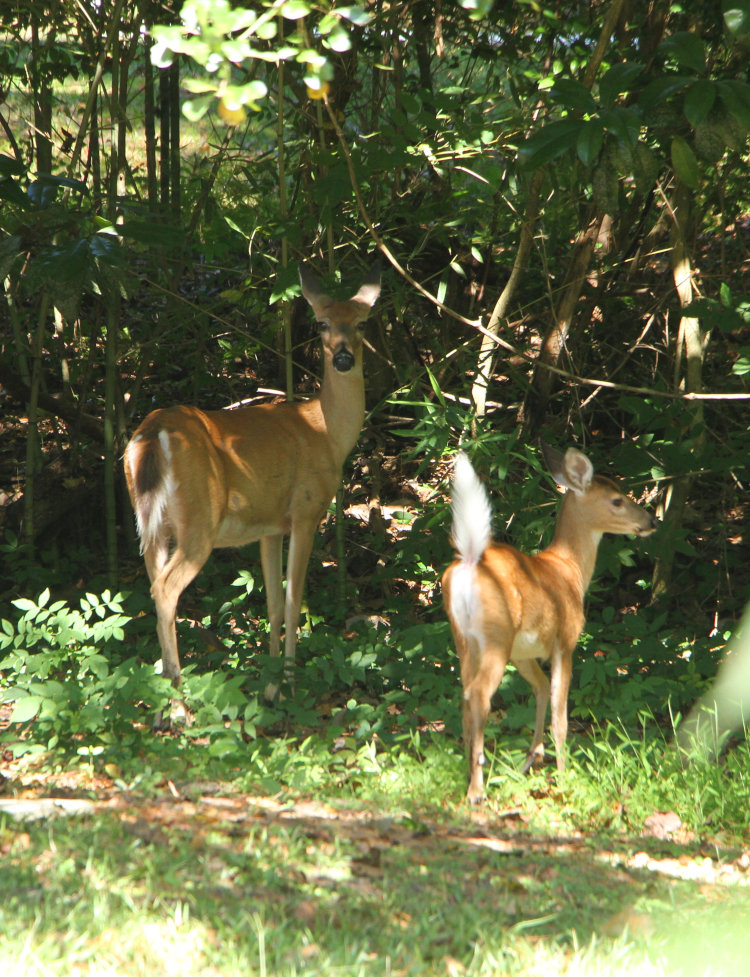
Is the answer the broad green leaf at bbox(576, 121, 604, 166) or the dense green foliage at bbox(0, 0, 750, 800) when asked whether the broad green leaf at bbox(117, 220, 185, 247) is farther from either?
the broad green leaf at bbox(576, 121, 604, 166)

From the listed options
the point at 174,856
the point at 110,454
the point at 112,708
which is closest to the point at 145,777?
the point at 112,708

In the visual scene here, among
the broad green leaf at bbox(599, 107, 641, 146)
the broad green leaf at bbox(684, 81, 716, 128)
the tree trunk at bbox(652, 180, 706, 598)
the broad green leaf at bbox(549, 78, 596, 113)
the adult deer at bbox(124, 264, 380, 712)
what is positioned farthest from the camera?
the tree trunk at bbox(652, 180, 706, 598)

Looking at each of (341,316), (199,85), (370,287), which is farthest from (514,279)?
(199,85)

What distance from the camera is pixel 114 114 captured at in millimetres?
7387

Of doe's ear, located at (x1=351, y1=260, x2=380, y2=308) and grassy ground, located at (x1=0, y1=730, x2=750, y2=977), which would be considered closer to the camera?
grassy ground, located at (x1=0, y1=730, x2=750, y2=977)

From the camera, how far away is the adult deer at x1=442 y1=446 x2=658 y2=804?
4410mm

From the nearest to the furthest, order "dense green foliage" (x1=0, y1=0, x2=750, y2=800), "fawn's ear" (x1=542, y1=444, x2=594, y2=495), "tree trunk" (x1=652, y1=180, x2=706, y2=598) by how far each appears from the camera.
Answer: "dense green foliage" (x1=0, y1=0, x2=750, y2=800) < "fawn's ear" (x1=542, y1=444, x2=594, y2=495) < "tree trunk" (x1=652, y1=180, x2=706, y2=598)

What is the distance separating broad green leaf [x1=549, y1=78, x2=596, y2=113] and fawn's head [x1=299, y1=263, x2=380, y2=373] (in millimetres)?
1930

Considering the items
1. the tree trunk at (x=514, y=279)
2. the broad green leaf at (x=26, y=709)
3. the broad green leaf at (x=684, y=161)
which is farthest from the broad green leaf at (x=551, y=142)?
the broad green leaf at (x=26, y=709)

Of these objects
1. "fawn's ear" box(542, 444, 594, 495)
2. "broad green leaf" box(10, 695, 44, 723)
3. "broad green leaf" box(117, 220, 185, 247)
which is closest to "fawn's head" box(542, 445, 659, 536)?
"fawn's ear" box(542, 444, 594, 495)

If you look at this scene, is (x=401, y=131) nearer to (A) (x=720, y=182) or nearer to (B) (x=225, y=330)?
(A) (x=720, y=182)

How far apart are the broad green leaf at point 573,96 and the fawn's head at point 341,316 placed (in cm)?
193

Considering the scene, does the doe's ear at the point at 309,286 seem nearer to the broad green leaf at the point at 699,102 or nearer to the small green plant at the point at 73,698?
the small green plant at the point at 73,698

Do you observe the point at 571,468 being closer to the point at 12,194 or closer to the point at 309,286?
the point at 309,286
